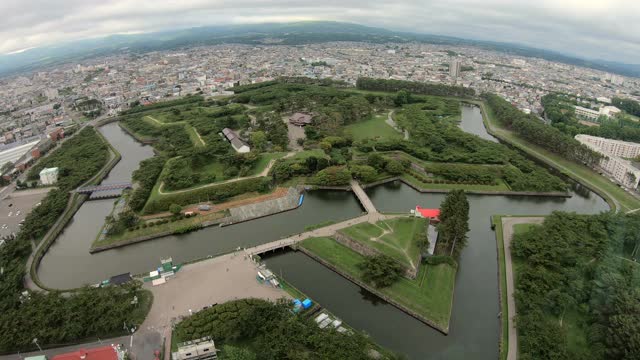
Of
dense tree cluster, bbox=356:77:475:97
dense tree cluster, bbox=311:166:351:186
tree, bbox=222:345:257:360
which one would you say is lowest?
tree, bbox=222:345:257:360

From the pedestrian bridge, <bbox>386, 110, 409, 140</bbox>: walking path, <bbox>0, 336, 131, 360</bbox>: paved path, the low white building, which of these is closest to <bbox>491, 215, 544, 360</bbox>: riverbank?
<bbox>0, 336, 131, 360</bbox>: paved path

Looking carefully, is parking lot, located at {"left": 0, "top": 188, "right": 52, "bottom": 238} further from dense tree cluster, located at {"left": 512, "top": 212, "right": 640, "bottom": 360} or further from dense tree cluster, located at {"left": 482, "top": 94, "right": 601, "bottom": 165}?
dense tree cluster, located at {"left": 482, "top": 94, "right": 601, "bottom": 165}

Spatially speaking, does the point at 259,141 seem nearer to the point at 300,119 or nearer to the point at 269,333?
the point at 300,119

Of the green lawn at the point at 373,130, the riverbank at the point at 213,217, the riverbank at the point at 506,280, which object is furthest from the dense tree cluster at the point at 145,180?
the riverbank at the point at 506,280

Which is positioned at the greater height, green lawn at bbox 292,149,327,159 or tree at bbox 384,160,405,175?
green lawn at bbox 292,149,327,159

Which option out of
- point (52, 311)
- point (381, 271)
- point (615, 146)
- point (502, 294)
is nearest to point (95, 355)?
point (52, 311)

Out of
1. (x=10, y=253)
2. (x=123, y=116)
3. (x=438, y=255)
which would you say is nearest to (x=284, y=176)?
(x=438, y=255)
